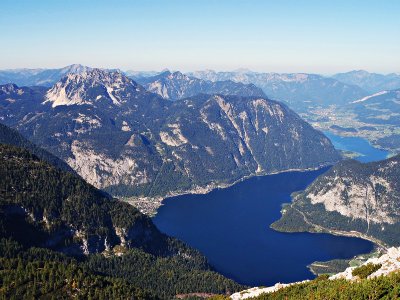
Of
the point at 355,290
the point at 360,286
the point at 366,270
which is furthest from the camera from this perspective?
the point at 366,270

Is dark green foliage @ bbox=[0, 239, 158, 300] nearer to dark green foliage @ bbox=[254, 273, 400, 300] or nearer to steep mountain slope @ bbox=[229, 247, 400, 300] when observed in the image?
steep mountain slope @ bbox=[229, 247, 400, 300]

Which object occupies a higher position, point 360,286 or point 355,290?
point 355,290

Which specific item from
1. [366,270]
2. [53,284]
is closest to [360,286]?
[366,270]

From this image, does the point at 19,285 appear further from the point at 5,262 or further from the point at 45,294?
the point at 5,262

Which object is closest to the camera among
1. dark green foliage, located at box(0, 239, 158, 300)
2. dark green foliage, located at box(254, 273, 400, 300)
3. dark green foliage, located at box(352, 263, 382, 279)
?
dark green foliage, located at box(254, 273, 400, 300)

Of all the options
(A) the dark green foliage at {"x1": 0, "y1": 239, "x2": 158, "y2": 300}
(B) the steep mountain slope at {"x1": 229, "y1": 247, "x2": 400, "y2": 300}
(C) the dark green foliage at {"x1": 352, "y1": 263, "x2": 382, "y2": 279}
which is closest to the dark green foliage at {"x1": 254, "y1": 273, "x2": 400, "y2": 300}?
(B) the steep mountain slope at {"x1": 229, "y1": 247, "x2": 400, "y2": 300}

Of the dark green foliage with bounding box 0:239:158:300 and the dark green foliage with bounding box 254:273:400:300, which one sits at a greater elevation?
the dark green foliage with bounding box 254:273:400:300

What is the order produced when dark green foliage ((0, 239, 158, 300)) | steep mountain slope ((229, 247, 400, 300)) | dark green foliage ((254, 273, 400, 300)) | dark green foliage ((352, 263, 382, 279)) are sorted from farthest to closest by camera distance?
1. dark green foliage ((0, 239, 158, 300))
2. dark green foliage ((352, 263, 382, 279))
3. steep mountain slope ((229, 247, 400, 300))
4. dark green foliage ((254, 273, 400, 300))

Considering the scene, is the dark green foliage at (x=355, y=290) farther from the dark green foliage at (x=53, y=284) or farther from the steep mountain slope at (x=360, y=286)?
the dark green foliage at (x=53, y=284)

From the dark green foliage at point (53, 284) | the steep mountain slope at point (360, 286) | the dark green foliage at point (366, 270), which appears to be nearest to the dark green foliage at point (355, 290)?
the steep mountain slope at point (360, 286)

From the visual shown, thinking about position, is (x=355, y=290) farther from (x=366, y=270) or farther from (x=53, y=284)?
(x=53, y=284)

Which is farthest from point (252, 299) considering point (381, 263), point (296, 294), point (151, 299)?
point (151, 299)

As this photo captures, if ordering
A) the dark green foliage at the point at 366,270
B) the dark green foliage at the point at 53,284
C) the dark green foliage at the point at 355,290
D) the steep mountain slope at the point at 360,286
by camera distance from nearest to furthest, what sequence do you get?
the dark green foliage at the point at 355,290
the steep mountain slope at the point at 360,286
the dark green foliage at the point at 366,270
the dark green foliage at the point at 53,284

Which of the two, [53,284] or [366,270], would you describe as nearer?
[366,270]
